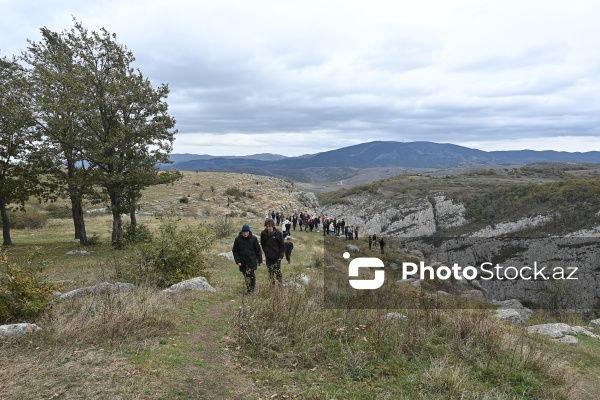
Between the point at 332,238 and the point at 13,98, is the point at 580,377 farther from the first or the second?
the point at 332,238

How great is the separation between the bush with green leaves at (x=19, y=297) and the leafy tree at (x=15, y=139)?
45.0ft

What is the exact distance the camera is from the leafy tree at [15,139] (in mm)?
18250

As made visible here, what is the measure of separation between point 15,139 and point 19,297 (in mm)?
15618

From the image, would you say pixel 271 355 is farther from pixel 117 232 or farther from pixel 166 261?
pixel 117 232

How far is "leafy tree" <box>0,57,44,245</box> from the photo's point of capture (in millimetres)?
18250

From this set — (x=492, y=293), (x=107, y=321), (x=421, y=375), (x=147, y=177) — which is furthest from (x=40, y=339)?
(x=492, y=293)

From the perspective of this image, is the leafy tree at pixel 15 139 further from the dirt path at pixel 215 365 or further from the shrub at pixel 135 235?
the dirt path at pixel 215 365

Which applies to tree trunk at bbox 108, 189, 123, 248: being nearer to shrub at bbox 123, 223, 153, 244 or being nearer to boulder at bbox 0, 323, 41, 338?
shrub at bbox 123, 223, 153, 244

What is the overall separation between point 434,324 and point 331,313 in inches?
88.9

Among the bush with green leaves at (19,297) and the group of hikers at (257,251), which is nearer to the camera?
the bush with green leaves at (19,297)

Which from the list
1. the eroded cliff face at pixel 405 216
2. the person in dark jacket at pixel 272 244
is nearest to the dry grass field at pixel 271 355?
the person in dark jacket at pixel 272 244

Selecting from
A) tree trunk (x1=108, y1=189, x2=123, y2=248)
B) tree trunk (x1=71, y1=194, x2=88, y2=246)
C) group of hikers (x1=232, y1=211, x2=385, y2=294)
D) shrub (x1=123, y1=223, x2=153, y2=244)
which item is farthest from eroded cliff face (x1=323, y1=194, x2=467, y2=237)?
group of hikers (x1=232, y1=211, x2=385, y2=294)

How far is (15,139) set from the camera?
19.1 meters

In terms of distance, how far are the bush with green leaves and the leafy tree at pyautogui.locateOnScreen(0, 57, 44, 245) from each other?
13.7 m
